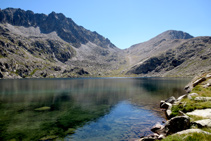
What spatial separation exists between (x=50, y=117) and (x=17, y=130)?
8355mm

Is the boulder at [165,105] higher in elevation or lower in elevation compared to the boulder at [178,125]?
lower

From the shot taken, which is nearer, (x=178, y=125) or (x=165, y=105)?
(x=178, y=125)

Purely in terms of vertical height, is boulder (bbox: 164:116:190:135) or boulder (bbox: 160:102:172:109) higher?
boulder (bbox: 164:116:190:135)

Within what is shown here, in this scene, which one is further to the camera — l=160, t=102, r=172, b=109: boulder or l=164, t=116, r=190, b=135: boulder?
l=160, t=102, r=172, b=109: boulder

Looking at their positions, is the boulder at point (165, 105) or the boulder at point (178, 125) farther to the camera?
the boulder at point (165, 105)

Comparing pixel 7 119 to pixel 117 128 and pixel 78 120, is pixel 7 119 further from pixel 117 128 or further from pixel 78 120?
pixel 117 128

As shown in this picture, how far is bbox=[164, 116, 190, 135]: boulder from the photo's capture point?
59.2 feet

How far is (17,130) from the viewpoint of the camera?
2431 centimetres

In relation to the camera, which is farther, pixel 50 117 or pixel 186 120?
pixel 50 117

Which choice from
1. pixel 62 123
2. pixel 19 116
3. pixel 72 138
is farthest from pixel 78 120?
pixel 19 116

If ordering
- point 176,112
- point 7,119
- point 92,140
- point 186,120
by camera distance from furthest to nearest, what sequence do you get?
1. point 7,119
2. point 176,112
3. point 92,140
4. point 186,120

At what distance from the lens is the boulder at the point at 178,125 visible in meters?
18.0

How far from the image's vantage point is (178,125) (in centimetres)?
1855

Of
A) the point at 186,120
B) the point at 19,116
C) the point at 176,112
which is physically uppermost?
the point at 186,120
